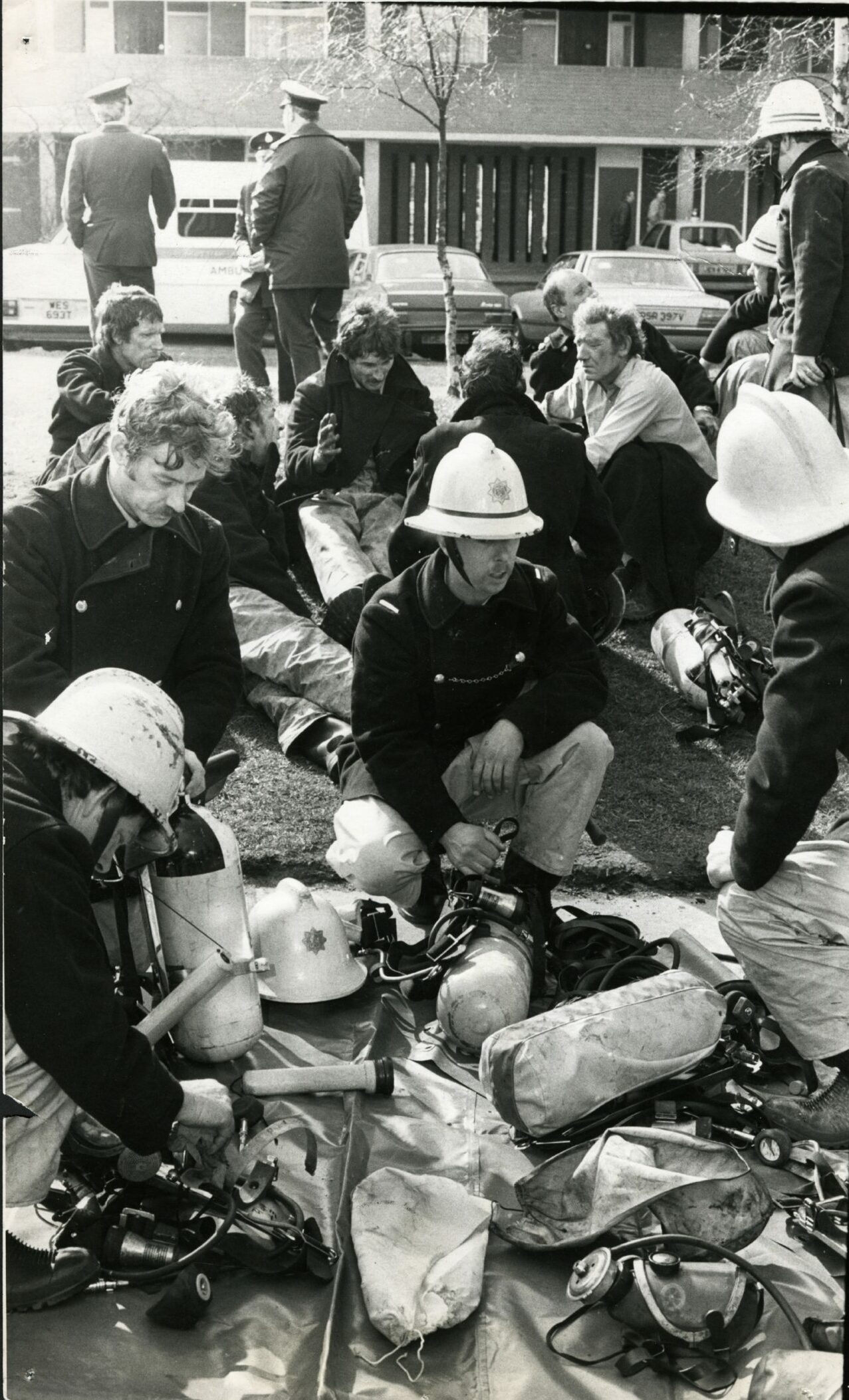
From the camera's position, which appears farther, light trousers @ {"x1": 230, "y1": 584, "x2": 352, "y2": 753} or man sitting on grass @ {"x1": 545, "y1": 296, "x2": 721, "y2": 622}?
man sitting on grass @ {"x1": 545, "y1": 296, "x2": 721, "y2": 622}

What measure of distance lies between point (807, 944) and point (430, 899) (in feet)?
4.29

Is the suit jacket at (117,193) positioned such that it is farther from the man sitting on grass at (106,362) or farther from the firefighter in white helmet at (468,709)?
the firefighter in white helmet at (468,709)

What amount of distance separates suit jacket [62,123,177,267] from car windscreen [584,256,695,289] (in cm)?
215

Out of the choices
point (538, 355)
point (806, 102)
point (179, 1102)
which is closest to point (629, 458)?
point (538, 355)

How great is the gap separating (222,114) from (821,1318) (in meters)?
5.89

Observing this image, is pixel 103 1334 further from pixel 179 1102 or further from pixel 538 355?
pixel 538 355

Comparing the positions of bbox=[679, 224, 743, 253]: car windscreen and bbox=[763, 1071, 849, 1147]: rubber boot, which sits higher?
bbox=[679, 224, 743, 253]: car windscreen

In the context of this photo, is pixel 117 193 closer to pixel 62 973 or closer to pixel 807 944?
pixel 807 944

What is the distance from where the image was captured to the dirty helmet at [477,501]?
13.9ft

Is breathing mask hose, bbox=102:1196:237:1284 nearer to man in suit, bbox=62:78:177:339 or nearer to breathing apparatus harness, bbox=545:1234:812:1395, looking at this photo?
breathing apparatus harness, bbox=545:1234:812:1395

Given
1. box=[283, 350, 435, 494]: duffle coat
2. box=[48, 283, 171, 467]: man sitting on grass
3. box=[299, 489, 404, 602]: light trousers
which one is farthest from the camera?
box=[283, 350, 435, 494]: duffle coat

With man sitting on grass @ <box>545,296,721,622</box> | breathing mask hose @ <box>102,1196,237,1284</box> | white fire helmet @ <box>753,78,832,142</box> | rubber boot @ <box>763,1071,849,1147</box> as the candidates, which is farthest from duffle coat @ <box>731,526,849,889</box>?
man sitting on grass @ <box>545,296,721,622</box>

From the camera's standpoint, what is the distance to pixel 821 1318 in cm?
288

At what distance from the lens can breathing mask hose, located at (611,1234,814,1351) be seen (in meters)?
2.77
